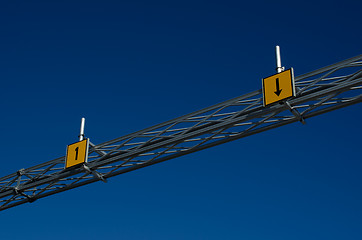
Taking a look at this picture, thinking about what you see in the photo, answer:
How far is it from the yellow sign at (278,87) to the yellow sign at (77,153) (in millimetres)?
6127

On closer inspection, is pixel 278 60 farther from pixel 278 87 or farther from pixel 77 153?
pixel 77 153

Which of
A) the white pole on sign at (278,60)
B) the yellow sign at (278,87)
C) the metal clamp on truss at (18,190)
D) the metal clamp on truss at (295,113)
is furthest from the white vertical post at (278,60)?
the metal clamp on truss at (18,190)

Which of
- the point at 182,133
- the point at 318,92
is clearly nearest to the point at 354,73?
the point at 318,92

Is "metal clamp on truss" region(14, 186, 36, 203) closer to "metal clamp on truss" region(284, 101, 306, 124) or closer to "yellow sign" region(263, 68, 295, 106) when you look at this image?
"yellow sign" region(263, 68, 295, 106)

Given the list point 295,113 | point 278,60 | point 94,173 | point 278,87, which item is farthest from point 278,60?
point 94,173

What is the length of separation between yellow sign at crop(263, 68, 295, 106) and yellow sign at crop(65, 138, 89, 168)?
6.13 meters

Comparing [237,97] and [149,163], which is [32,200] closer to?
[149,163]

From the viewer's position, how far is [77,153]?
1736 cm

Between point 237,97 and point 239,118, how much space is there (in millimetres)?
745

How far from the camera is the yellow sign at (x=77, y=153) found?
56.1 feet

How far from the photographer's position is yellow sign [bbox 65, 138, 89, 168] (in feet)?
56.1

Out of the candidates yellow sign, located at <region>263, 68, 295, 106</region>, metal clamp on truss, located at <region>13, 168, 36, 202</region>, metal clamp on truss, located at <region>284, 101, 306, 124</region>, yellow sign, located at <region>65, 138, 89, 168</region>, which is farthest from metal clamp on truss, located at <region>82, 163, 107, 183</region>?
metal clamp on truss, located at <region>284, 101, 306, 124</region>

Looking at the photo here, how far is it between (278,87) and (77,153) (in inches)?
273

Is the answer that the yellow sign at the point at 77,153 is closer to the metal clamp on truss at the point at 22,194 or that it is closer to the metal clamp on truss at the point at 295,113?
the metal clamp on truss at the point at 22,194
